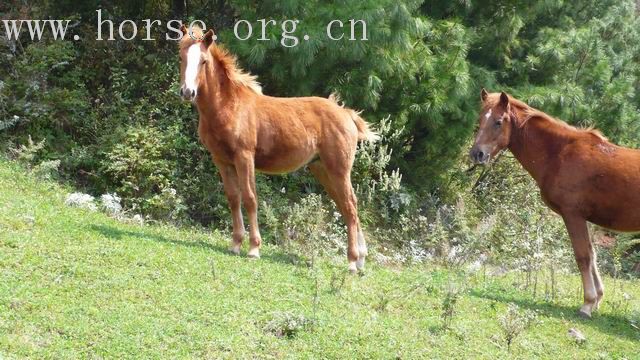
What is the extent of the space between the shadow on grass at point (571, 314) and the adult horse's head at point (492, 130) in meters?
1.79

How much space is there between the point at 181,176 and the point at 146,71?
263 cm

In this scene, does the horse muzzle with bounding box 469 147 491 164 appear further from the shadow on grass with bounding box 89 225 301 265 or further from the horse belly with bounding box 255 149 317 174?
the shadow on grass with bounding box 89 225 301 265

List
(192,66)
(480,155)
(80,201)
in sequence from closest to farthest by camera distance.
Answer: (192,66)
(480,155)
(80,201)

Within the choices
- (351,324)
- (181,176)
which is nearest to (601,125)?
(181,176)

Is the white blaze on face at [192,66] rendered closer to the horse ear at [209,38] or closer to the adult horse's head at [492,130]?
the horse ear at [209,38]

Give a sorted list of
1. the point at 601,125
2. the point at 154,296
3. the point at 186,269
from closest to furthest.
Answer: the point at 154,296 < the point at 186,269 < the point at 601,125

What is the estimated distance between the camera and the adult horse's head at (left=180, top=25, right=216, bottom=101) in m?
8.99

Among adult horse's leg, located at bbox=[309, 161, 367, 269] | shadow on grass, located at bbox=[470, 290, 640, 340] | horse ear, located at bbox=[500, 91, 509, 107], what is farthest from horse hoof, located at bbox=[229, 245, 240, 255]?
horse ear, located at bbox=[500, 91, 509, 107]

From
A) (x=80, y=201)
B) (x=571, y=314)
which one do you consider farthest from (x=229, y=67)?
(x=571, y=314)

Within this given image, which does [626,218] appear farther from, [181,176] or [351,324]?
[181,176]

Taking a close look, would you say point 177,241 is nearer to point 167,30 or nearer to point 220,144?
point 220,144

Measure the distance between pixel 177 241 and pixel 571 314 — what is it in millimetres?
5069

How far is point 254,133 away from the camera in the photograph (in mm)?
9805

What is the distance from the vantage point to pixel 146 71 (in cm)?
1483
